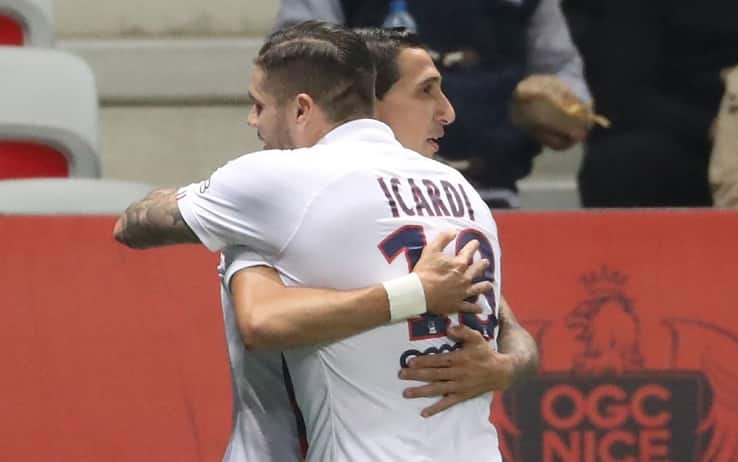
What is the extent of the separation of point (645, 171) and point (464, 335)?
86.3 inches

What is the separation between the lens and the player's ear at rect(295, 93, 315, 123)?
10.5 feet

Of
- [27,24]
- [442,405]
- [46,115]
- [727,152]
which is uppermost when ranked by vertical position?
[27,24]

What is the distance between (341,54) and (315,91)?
0.08 m

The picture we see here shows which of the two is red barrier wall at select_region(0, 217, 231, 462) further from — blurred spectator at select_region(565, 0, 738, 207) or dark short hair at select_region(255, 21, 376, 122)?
dark short hair at select_region(255, 21, 376, 122)

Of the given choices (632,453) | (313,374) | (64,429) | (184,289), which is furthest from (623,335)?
(313,374)

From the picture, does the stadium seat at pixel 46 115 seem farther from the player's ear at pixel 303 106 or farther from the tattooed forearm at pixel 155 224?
the player's ear at pixel 303 106

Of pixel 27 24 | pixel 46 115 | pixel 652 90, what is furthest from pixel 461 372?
pixel 27 24

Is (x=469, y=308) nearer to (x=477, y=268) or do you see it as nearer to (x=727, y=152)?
(x=477, y=268)

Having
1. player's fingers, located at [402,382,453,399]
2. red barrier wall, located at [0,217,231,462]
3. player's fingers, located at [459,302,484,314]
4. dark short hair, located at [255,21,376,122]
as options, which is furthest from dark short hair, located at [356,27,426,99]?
red barrier wall, located at [0,217,231,462]

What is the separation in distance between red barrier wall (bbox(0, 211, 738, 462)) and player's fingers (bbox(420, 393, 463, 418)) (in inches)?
56.9

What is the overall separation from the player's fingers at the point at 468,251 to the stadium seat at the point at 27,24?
281 cm

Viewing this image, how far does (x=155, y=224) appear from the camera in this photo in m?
3.35

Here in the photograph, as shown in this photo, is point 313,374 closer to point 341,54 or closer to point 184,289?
point 341,54

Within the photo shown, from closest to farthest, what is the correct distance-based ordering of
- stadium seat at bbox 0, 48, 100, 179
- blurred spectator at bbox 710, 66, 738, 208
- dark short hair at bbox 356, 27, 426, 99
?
1. dark short hair at bbox 356, 27, 426, 99
2. blurred spectator at bbox 710, 66, 738, 208
3. stadium seat at bbox 0, 48, 100, 179
